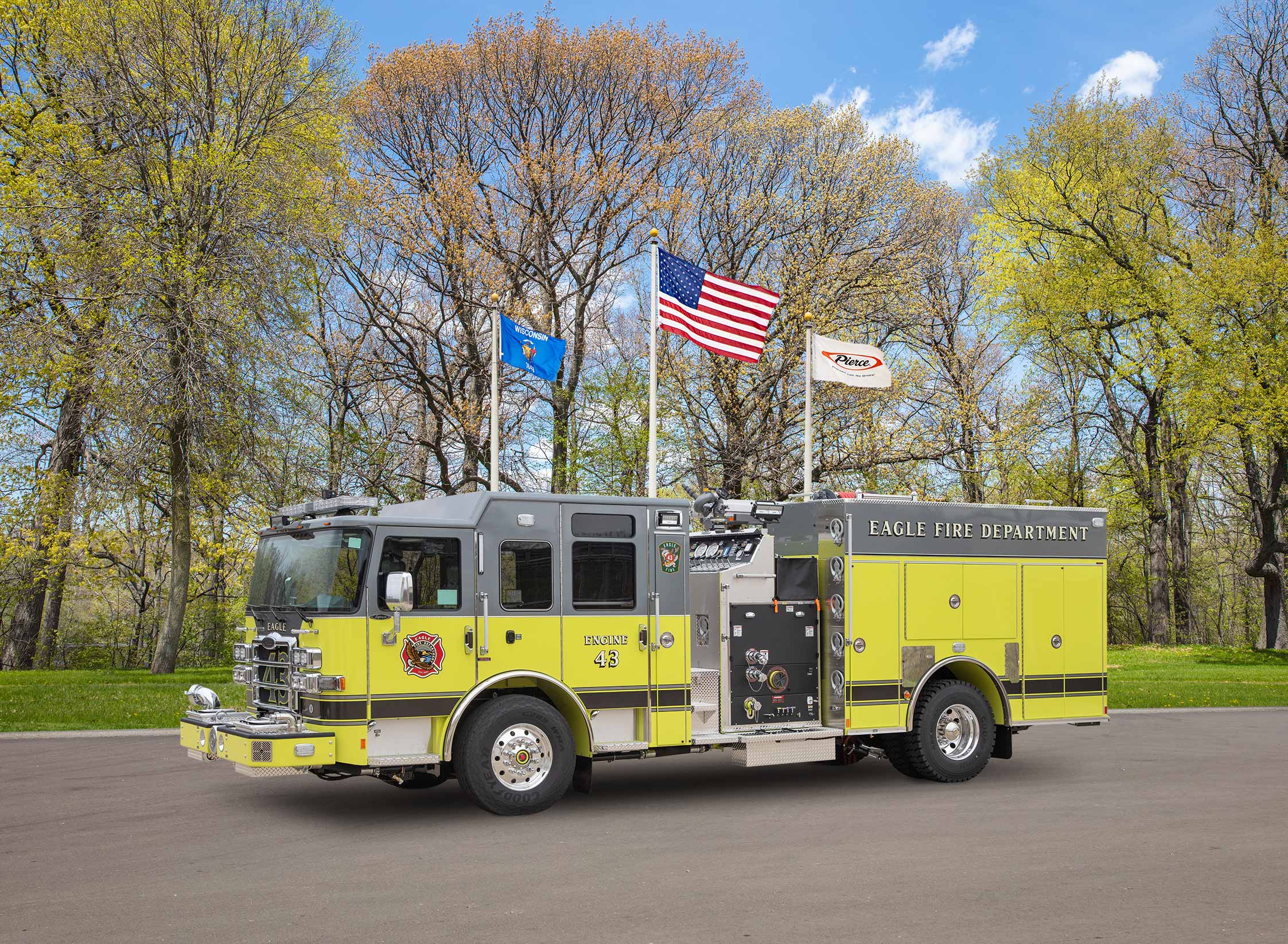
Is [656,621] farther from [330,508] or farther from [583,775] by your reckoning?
[330,508]

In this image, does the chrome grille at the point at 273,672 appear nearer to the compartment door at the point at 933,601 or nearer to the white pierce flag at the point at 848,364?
the compartment door at the point at 933,601

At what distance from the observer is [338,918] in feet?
22.6

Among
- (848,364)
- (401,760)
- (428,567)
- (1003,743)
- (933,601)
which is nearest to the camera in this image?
(401,760)

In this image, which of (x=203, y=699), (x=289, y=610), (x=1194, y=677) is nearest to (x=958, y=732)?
(x=289, y=610)

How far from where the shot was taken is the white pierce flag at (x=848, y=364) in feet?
60.8

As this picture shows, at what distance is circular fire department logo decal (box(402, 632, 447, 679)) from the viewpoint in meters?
9.73

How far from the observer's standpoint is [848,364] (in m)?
18.9

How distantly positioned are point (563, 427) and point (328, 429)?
6960 mm

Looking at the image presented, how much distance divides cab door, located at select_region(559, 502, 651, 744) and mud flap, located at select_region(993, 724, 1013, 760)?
451 centimetres

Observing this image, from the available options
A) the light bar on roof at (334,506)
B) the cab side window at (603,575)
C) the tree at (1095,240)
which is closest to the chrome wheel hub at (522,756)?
the cab side window at (603,575)

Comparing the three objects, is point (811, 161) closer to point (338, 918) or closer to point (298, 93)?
point (298, 93)

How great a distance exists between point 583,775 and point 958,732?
4.28 metres

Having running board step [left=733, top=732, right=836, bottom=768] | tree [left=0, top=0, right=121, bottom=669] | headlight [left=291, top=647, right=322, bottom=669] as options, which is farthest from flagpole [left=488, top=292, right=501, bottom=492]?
tree [left=0, top=0, right=121, bottom=669]

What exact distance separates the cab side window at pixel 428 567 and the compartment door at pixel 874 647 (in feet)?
13.6
